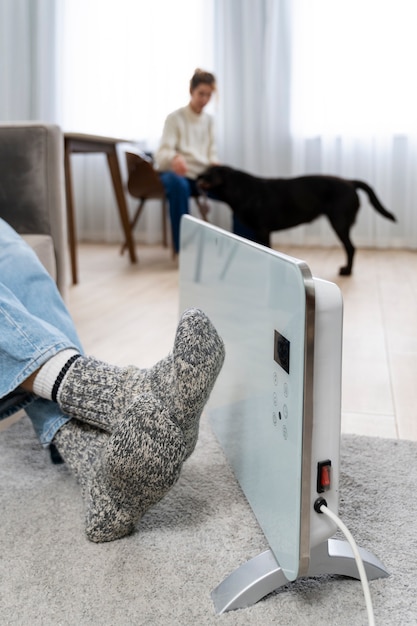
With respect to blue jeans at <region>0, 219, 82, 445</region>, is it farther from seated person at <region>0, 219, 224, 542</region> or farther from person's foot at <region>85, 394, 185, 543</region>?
person's foot at <region>85, 394, 185, 543</region>

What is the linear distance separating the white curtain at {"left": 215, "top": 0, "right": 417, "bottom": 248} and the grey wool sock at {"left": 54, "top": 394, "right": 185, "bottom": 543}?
3.14 m

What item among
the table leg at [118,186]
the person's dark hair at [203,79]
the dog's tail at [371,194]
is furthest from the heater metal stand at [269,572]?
the person's dark hair at [203,79]

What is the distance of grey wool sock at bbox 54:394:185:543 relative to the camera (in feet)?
2.45

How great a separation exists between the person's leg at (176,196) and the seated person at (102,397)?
219 cm

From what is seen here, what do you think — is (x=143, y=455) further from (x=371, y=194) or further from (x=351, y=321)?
(x=371, y=194)

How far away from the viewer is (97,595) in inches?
28.7

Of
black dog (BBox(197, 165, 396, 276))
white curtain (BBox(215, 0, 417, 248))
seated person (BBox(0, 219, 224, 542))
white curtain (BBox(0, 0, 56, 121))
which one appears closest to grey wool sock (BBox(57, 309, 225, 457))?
seated person (BBox(0, 219, 224, 542))

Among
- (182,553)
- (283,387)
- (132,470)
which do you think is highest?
(283,387)

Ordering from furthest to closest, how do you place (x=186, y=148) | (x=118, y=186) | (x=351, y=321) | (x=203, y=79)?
1. (x=186, y=148)
2. (x=203, y=79)
3. (x=118, y=186)
4. (x=351, y=321)

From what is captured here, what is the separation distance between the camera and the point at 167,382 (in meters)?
0.79

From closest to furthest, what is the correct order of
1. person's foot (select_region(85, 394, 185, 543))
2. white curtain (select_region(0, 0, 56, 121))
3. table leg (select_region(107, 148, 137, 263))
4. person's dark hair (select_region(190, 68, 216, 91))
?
person's foot (select_region(85, 394, 185, 543)), table leg (select_region(107, 148, 137, 263)), person's dark hair (select_region(190, 68, 216, 91)), white curtain (select_region(0, 0, 56, 121))

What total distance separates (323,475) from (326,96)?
3340 mm

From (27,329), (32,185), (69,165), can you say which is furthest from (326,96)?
(27,329)

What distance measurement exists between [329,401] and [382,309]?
1.66 m
